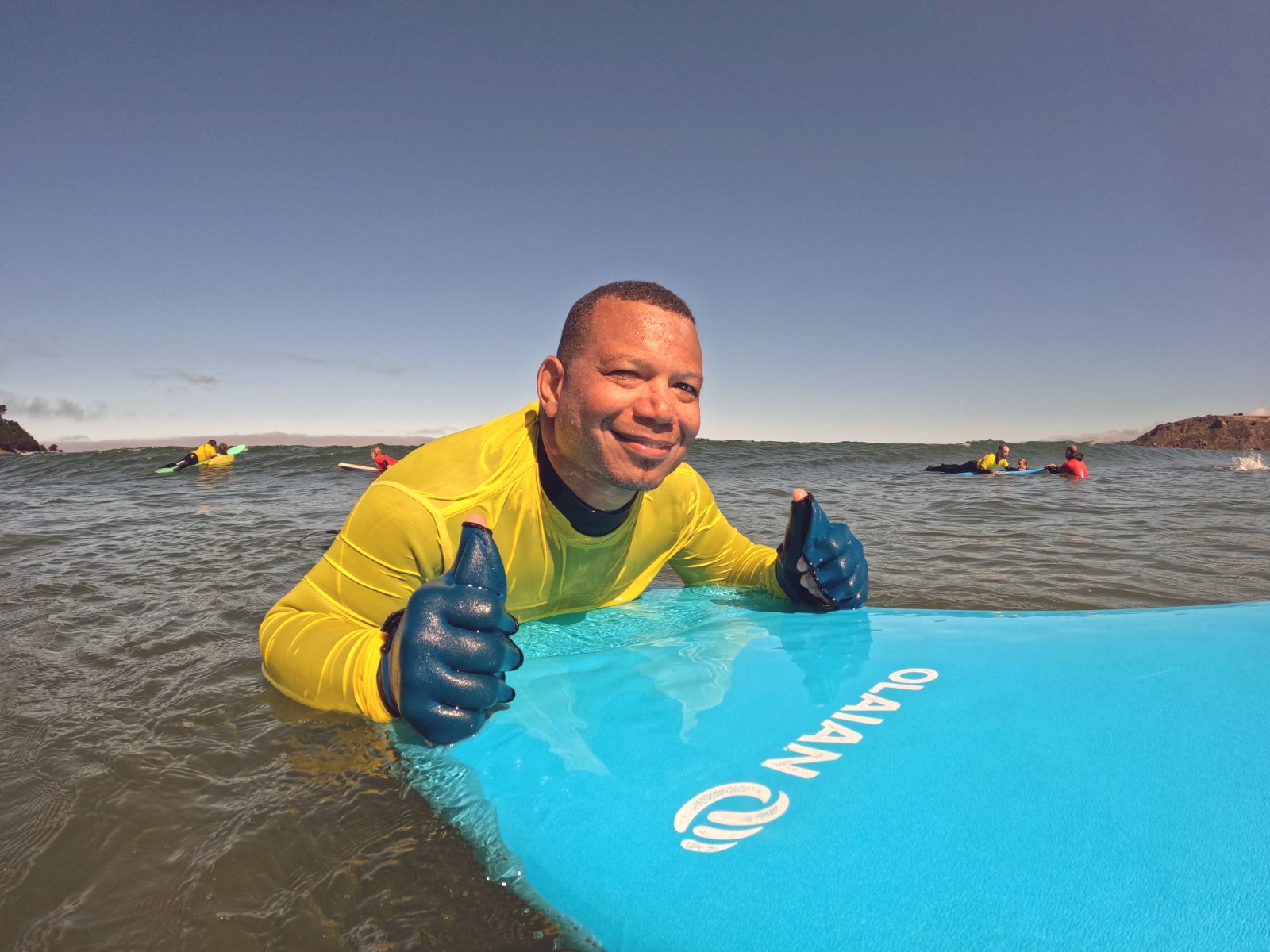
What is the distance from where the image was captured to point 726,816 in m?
1.39

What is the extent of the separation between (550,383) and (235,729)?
1.73 m

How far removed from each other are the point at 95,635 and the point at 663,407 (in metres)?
3.55

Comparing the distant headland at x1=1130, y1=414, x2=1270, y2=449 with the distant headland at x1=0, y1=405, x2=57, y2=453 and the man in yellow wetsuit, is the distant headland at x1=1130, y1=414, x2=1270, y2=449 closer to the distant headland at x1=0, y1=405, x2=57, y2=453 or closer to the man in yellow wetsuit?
the man in yellow wetsuit

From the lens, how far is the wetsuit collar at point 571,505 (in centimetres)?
251

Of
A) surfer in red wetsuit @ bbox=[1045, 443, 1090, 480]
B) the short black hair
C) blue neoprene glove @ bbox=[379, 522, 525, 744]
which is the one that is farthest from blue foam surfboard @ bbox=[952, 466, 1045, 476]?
blue neoprene glove @ bbox=[379, 522, 525, 744]

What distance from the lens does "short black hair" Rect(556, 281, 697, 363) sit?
225cm

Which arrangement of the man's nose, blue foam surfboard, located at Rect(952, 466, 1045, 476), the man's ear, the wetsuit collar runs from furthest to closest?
1. blue foam surfboard, located at Rect(952, 466, 1045, 476)
2. the wetsuit collar
3. the man's ear
4. the man's nose

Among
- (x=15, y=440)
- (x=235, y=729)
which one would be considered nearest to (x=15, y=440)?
(x=15, y=440)

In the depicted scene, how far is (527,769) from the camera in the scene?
1.72 meters

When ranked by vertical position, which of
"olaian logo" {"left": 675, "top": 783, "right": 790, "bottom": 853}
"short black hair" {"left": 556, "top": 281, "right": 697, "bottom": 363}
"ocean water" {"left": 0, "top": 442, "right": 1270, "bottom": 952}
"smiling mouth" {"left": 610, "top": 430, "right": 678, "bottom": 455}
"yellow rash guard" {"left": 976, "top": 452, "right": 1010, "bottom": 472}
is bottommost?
"ocean water" {"left": 0, "top": 442, "right": 1270, "bottom": 952}

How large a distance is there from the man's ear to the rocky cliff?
134ft

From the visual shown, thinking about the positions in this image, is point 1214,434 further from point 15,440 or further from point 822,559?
point 15,440

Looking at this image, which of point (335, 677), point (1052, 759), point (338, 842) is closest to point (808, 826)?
point (1052, 759)

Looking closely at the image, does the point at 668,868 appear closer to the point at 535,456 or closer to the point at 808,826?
the point at 808,826
